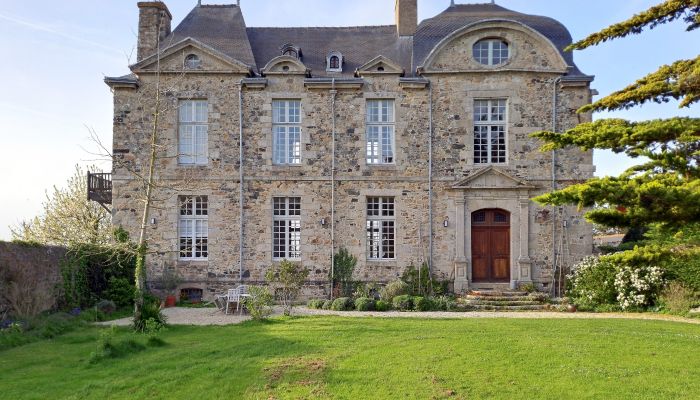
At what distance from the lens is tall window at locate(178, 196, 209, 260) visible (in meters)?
16.9

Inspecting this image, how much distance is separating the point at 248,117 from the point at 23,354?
9.34 meters

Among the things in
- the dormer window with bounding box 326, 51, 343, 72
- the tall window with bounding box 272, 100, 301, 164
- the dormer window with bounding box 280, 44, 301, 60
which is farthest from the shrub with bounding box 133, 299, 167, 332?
the dormer window with bounding box 280, 44, 301, 60

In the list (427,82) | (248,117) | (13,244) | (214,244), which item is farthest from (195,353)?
(427,82)

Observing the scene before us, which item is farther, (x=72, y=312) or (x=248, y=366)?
(x=72, y=312)

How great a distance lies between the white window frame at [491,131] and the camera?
1681cm

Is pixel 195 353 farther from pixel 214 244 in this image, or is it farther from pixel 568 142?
pixel 214 244

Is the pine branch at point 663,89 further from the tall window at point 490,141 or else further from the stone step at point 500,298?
the tall window at point 490,141

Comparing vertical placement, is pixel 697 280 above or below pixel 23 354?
above

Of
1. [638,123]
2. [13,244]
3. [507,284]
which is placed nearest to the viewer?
[638,123]

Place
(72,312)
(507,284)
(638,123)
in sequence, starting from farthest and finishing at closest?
1. (507,284)
2. (72,312)
3. (638,123)

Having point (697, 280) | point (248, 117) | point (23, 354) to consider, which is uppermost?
point (248, 117)

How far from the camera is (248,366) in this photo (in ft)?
25.8

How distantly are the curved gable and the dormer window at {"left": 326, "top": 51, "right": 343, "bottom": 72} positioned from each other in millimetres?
2460

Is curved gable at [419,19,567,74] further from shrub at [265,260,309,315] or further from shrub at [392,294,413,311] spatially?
shrub at [265,260,309,315]
